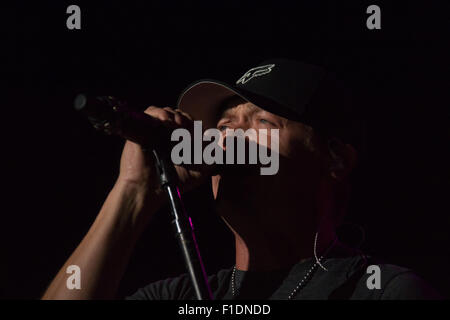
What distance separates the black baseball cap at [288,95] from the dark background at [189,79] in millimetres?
392

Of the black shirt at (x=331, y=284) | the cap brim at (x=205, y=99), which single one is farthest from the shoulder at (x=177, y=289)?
the cap brim at (x=205, y=99)

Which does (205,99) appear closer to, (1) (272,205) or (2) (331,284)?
(1) (272,205)

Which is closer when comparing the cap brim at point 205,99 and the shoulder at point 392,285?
the shoulder at point 392,285

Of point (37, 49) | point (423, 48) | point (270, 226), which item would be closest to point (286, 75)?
point (270, 226)

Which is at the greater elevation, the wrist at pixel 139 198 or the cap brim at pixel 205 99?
the cap brim at pixel 205 99

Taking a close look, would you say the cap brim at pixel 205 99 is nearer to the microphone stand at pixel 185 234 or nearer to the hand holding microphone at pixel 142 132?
the hand holding microphone at pixel 142 132

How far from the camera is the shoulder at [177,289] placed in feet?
5.45

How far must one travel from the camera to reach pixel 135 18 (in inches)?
84.2

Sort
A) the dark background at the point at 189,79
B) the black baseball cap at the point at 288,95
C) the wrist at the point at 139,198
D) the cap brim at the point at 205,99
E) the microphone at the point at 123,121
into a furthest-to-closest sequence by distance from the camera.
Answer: the dark background at the point at 189,79 → the cap brim at the point at 205,99 → the black baseball cap at the point at 288,95 → the wrist at the point at 139,198 → the microphone at the point at 123,121

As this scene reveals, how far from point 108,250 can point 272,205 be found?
0.45 metres

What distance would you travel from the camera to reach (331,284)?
145 cm

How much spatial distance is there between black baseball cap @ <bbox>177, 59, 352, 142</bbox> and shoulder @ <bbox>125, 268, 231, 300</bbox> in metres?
0.48

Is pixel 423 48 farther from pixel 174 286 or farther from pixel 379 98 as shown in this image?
pixel 174 286

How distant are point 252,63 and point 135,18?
49 cm
